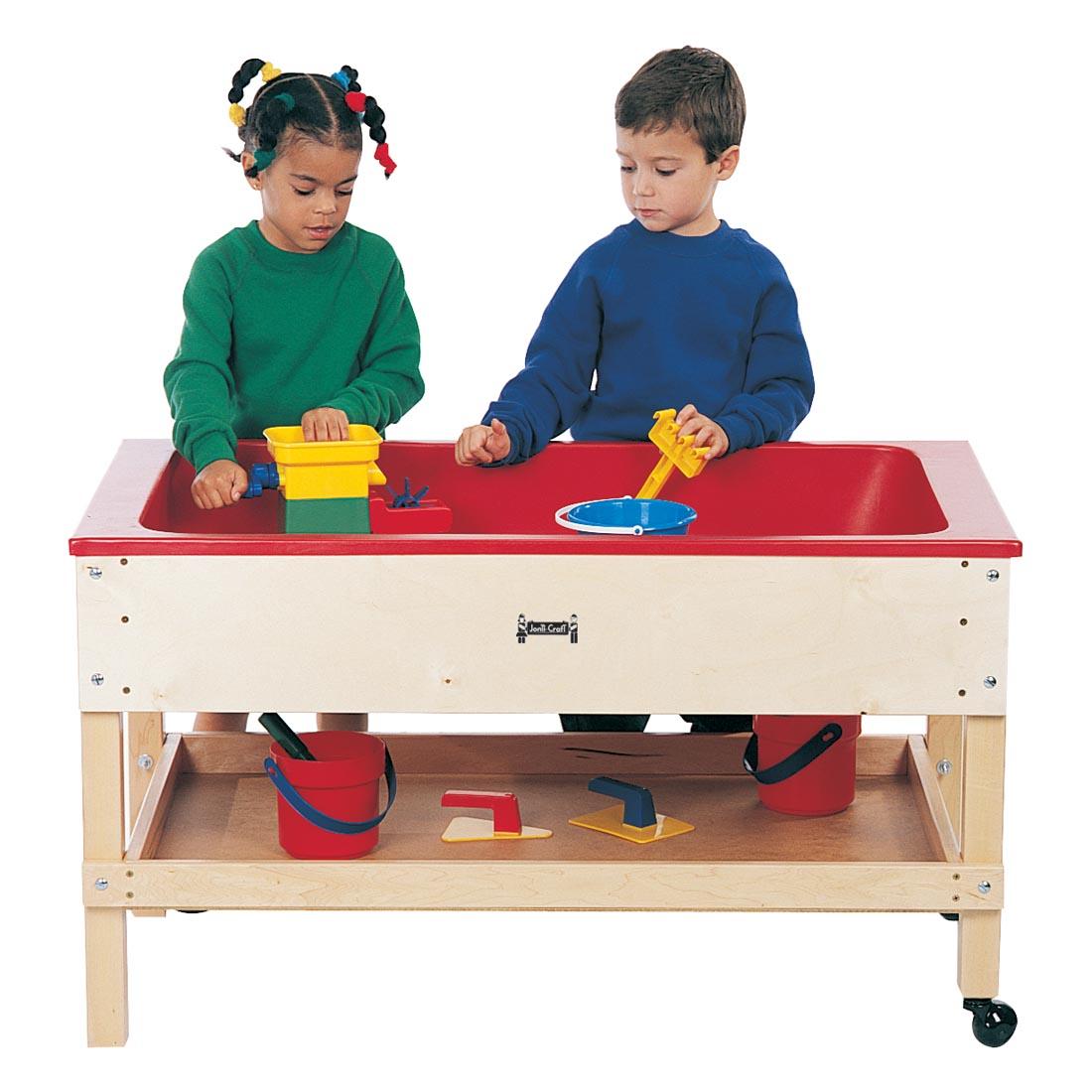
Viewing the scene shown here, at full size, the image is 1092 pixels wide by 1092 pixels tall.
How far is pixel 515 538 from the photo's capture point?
12.1 ft

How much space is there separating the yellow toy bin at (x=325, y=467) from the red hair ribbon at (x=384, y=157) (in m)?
0.46

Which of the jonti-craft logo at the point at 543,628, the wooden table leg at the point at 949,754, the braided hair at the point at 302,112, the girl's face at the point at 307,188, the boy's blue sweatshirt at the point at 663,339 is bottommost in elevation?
the wooden table leg at the point at 949,754

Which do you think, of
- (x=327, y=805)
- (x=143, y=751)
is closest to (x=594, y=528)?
(x=327, y=805)

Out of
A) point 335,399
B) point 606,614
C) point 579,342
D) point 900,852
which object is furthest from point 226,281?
point 900,852

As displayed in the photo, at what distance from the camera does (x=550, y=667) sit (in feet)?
12.2

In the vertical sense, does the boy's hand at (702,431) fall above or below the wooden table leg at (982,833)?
above

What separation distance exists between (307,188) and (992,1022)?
170 centimetres

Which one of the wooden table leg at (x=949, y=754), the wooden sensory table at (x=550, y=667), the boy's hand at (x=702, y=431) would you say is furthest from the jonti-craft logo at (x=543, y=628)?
the wooden table leg at (x=949, y=754)

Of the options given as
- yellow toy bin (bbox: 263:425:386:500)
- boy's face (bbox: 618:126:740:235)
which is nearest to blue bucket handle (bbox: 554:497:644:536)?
yellow toy bin (bbox: 263:425:386:500)

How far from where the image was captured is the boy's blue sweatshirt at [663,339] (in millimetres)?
4352

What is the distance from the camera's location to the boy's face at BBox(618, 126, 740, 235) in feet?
13.9

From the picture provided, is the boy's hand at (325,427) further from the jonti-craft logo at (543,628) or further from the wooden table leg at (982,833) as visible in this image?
the wooden table leg at (982,833)

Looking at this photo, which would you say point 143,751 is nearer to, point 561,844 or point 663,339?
point 561,844

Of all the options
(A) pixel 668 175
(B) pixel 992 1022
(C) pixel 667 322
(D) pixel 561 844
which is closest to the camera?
(B) pixel 992 1022
